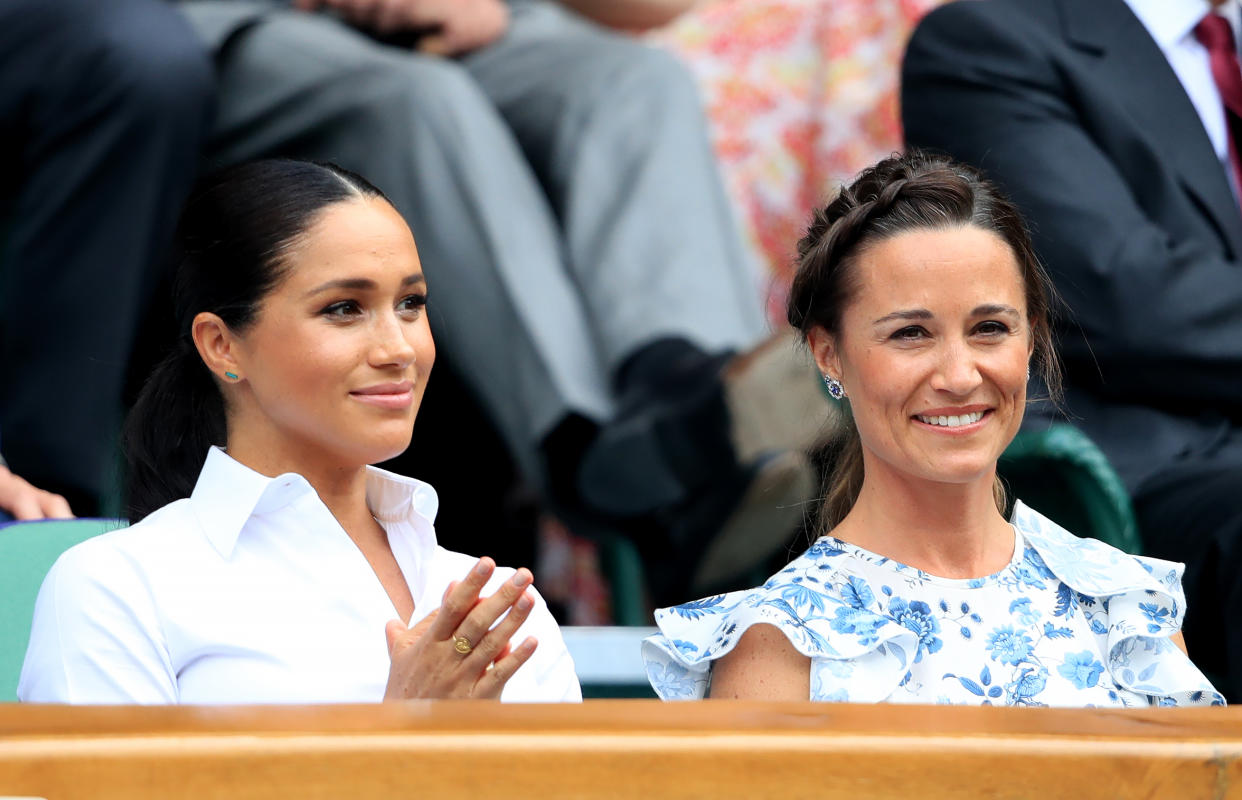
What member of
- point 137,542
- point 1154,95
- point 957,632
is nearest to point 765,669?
point 957,632

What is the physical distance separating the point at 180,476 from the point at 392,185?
1.20m

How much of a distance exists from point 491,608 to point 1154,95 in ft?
5.23

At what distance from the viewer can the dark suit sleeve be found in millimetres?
2012

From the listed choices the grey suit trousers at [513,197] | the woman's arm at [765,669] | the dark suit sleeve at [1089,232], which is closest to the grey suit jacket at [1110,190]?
the dark suit sleeve at [1089,232]

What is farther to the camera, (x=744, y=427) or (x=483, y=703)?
(x=744, y=427)

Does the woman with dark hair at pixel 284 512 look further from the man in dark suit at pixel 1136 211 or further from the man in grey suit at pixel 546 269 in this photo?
the man in grey suit at pixel 546 269

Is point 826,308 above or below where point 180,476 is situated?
above

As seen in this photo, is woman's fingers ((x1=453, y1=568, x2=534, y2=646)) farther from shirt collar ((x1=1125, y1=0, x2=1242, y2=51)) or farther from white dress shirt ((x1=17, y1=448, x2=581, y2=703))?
shirt collar ((x1=1125, y1=0, x2=1242, y2=51))

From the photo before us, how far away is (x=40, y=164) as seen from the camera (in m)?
2.18

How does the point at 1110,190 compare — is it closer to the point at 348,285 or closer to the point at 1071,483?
the point at 1071,483

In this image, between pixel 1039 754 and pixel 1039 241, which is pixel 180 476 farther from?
pixel 1039 241

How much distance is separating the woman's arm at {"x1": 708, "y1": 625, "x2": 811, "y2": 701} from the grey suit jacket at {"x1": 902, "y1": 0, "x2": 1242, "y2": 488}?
90 centimetres

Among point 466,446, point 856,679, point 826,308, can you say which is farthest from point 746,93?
point 856,679

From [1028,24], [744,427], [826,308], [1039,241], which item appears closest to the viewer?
[826,308]
